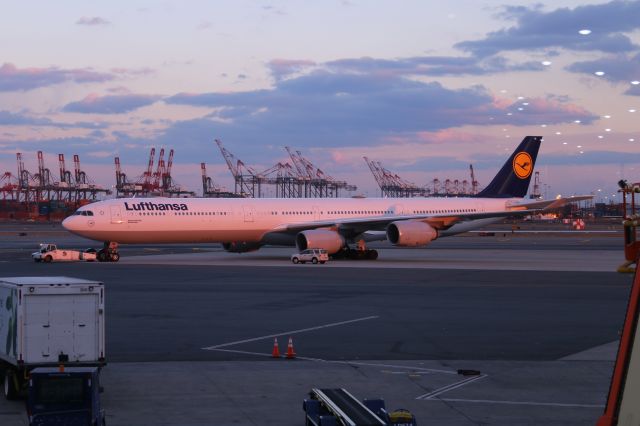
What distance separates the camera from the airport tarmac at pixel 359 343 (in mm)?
15977

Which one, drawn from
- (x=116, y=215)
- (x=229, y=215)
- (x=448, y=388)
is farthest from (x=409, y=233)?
(x=448, y=388)

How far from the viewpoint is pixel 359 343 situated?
23250 millimetres

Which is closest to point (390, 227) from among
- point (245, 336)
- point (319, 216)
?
point (319, 216)

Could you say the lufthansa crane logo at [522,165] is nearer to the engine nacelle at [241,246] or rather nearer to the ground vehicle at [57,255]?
the engine nacelle at [241,246]

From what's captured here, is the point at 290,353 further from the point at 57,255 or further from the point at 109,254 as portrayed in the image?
the point at 57,255

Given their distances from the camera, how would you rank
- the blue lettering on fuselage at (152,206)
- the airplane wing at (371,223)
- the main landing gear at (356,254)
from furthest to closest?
the main landing gear at (356,254) → the airplane wing at (371,223) → the blue lettering on fuselage at (152,206)

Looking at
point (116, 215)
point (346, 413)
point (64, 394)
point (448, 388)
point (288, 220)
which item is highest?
point (116, 215)

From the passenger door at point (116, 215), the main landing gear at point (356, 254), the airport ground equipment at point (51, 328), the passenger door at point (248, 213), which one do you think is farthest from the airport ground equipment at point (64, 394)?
the main landing gear at point (356, 254)

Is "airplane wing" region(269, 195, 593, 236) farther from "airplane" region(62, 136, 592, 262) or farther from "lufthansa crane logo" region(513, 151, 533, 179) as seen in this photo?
"lufthansa crane logo" region(513, 151, 533, 179)

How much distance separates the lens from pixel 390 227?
2227 inches

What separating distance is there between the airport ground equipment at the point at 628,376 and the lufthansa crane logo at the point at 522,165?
63.4m

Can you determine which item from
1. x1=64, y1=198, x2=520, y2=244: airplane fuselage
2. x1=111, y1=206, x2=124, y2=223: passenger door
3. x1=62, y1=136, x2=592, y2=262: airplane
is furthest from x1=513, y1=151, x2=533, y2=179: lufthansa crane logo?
x1=111, y1=206, x2=124, y2=223: passenger door

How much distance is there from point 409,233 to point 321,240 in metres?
5.43

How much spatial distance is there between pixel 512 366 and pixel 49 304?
32.9ft
